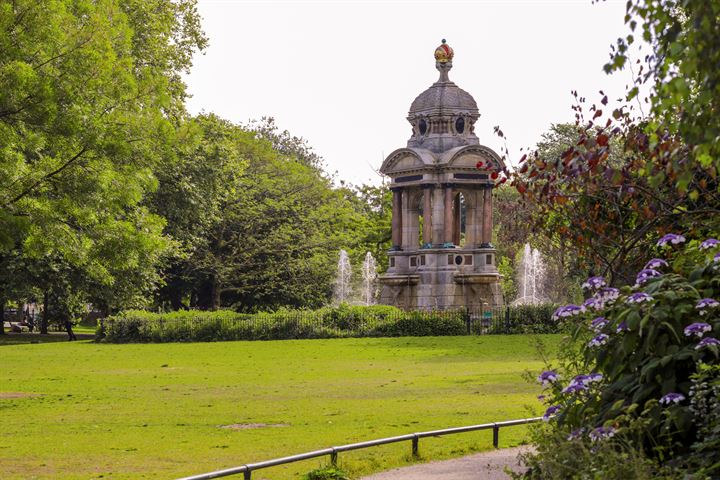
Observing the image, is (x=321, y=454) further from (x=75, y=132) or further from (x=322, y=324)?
(x=322, y=324)

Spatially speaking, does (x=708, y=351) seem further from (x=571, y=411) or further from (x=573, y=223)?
(x=573, y=223)

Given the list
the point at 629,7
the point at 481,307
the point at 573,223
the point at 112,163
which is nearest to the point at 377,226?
the point at 481,307

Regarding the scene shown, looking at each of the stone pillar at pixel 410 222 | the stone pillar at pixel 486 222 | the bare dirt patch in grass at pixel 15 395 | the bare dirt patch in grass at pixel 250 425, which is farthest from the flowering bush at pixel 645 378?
the stone pillar at pixel 410 222

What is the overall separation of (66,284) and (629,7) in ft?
162

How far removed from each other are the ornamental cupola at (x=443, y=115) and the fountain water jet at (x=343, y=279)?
11.1 m

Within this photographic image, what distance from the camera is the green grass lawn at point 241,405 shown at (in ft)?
56.3

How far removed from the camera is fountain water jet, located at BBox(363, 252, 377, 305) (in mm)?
72062

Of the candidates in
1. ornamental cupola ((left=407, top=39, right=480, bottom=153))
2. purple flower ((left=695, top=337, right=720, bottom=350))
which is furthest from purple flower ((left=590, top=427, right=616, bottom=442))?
ornamental cupola ((left=407, top=39, right=480, bottom=153))

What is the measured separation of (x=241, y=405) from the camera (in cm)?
2447

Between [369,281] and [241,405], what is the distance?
47927mm

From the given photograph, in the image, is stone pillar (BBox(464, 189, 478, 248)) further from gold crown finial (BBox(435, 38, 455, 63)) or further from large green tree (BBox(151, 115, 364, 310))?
large green tree (BBox(151, 115, 364, 310))

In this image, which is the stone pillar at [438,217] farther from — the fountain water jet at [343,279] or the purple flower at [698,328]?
the purple flower at [698,328]

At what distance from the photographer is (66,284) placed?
54.5 m

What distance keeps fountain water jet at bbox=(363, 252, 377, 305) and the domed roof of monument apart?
496 inches
